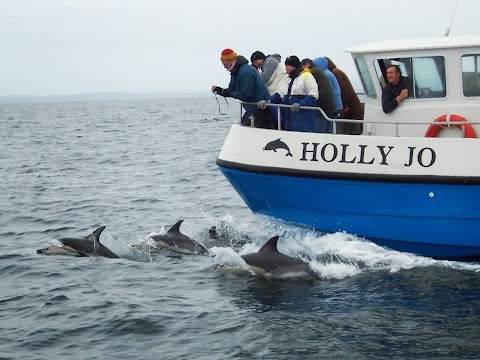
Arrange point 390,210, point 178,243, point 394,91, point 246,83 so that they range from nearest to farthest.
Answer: point 390,210
point 394,91
point 246,83
point 178,243

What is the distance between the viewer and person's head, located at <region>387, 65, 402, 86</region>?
1170cm

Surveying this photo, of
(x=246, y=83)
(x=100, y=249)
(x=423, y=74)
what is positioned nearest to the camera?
(x=423, y=74)

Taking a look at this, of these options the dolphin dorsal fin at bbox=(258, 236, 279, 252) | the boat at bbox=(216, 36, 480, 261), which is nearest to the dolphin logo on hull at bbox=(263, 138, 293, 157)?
the boat at bbox=(216, 36, 480, 261)

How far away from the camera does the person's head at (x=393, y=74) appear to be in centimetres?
1170

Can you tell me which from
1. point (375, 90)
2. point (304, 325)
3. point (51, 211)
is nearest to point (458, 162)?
point (375, 90)

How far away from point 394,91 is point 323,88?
0.98m

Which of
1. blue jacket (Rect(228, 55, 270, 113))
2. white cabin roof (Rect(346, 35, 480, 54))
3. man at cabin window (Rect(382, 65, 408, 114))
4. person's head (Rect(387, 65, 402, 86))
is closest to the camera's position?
white cabin roof (Rect(346, 35, 480, 54))

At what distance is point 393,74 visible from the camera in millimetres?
11734

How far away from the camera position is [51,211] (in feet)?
57.7

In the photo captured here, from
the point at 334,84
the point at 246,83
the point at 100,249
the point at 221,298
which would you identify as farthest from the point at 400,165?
the point at 100,249

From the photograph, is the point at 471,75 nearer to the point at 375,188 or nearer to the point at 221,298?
the point at 375,188

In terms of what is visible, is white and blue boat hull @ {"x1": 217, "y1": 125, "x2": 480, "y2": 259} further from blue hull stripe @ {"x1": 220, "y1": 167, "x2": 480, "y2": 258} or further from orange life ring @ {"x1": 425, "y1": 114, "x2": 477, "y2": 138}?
orange life ring @ {"x1": 425, "y1": 114, "x2": 477, "y2": 138}

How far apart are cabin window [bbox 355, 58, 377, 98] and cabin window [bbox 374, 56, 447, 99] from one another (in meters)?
0.43

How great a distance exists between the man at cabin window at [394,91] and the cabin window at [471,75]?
0.80m
